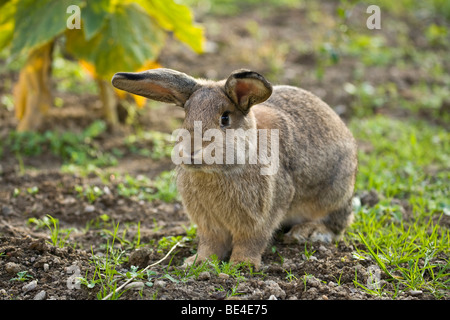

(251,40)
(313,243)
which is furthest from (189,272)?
(251,40)

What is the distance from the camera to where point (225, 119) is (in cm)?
381

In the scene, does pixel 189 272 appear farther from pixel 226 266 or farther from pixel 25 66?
pixel 25 66

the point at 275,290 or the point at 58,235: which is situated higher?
the point at 58,235

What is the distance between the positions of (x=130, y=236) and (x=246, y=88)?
1.66 meters

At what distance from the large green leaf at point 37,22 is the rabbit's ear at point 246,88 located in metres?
2.38

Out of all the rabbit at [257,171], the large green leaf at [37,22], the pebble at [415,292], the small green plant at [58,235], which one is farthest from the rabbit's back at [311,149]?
the large green leaf at [37,22]

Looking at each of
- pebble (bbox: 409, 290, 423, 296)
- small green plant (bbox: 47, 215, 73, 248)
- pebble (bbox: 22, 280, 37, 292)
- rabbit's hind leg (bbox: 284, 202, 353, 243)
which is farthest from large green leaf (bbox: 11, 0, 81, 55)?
pebble (bbox: 409, 290, 423, 296)

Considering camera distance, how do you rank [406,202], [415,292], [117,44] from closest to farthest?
[415,292] → [406,202] → [117,44]

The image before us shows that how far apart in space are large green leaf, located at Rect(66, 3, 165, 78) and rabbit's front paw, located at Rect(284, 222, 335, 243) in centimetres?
243

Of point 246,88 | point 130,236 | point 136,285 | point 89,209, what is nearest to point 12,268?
point 136,285

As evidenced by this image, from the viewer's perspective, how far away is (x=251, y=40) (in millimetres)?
9906

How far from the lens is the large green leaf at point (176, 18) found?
6020 millimetres

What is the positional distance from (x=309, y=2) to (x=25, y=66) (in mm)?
6927

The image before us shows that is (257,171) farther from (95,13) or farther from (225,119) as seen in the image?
(95,13)
